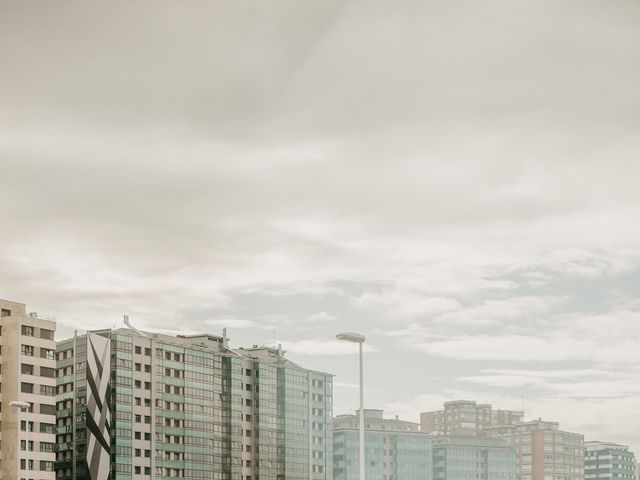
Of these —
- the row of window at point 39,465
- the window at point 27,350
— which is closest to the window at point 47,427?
the row of window at point 39,465

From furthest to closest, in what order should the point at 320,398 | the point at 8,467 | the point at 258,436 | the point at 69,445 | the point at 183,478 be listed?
the point at 320,398 < the point at 258,436 < the point at 183,478 < the point at 69,445 < the point at 8,467

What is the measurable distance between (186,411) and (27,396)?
37.9 m

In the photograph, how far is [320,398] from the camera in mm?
195875

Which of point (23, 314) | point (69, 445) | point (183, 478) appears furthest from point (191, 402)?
point (23, 314)

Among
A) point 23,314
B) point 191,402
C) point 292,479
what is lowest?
point 292,479

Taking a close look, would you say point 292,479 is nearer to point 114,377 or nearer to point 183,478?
point 183,478

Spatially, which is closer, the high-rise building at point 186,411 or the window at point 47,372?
the window at point 47,372

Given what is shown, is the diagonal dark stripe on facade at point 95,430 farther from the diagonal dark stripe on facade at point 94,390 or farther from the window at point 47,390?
the window at point 47,390

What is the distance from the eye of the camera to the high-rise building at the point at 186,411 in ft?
511

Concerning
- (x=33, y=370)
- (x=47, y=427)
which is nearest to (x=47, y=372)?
(x=33, y=370)

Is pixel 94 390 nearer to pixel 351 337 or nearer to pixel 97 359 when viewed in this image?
pixel 97 359

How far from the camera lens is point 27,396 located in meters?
137

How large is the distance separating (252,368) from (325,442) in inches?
852

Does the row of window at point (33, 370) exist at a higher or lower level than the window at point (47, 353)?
lower
